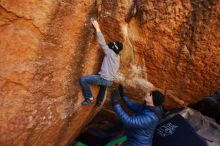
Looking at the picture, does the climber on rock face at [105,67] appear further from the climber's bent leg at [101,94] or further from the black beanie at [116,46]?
the climber's bent leg at [101,94]

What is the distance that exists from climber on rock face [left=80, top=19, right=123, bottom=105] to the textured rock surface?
14 centimetres

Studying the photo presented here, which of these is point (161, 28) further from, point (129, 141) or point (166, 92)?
point (129, 141)

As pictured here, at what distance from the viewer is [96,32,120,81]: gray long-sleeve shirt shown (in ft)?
17.8

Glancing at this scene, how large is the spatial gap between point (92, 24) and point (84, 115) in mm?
1718

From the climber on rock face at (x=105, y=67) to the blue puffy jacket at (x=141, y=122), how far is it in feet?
1.90

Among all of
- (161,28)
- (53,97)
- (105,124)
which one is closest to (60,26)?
(53,97)

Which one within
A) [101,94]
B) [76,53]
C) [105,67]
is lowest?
[101,94]

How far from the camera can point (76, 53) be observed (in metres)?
5.57

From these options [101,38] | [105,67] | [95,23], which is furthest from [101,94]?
[95,23]

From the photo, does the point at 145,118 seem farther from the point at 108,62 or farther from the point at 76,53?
the point at 76,53

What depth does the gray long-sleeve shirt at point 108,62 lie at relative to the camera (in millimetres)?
5418

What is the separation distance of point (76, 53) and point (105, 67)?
1.78 ft

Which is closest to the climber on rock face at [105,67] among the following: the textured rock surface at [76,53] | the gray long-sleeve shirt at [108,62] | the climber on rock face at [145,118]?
the gray long-sleeve shirt at [108,62]

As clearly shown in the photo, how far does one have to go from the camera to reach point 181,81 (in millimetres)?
5969
